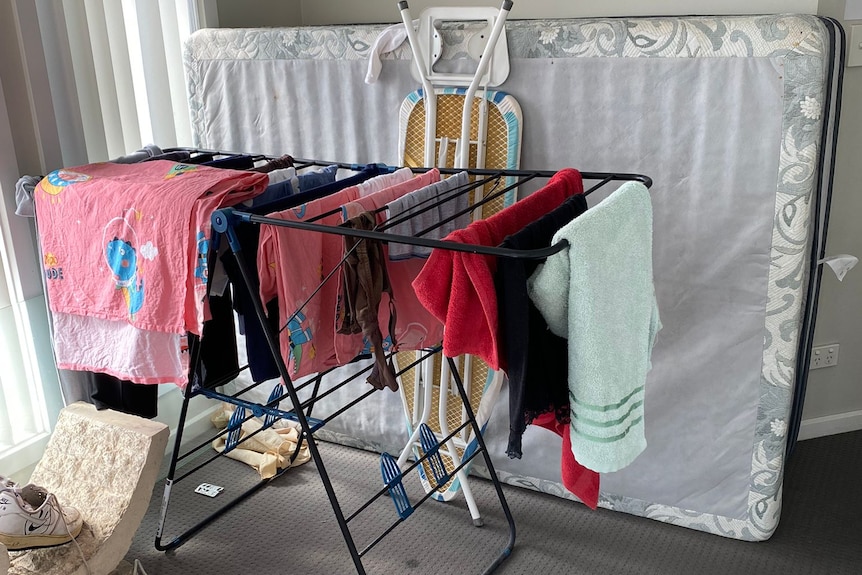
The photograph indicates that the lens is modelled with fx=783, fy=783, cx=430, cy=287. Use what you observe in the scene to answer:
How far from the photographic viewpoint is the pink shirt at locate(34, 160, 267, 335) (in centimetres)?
158

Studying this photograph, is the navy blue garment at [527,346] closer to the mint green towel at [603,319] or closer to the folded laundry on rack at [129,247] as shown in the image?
the mint green towel at [603,319]

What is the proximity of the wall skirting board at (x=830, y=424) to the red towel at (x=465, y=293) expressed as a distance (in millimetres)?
1674

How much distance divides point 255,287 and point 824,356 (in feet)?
6.06

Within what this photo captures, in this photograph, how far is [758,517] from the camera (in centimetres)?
203

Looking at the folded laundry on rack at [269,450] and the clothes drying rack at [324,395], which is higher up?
the clothes drying rack at [324,395]

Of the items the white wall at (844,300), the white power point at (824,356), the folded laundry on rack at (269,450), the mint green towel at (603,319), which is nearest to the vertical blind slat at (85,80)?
the folded laundry on rack at (269,450)

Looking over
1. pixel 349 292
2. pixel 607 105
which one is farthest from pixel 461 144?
pixel 349 292

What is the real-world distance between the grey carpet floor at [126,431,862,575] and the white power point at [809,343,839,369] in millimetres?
289

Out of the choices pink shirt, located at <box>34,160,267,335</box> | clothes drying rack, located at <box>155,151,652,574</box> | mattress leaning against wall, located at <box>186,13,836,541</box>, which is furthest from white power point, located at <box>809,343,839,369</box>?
pink shirt, located at <box>34,160,267,335</box>

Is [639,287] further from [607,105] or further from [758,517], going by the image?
[758,517]

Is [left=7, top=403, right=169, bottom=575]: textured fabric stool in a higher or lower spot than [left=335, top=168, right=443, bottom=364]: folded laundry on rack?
lower

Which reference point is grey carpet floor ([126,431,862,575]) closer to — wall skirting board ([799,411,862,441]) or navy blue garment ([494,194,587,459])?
wall skirting board ([799,411,862,441])

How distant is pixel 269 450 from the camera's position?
2.49 m

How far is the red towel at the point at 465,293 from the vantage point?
126 cm
